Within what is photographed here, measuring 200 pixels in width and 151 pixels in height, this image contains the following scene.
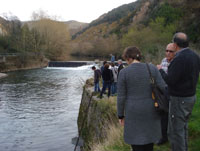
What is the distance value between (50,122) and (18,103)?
5443 millimetres

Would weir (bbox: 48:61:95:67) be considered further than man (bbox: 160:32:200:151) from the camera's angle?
Yes

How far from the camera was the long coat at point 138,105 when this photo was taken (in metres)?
2.49

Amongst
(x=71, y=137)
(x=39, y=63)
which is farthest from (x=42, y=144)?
(x=39, y=63)

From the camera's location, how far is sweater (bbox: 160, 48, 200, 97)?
2689 mm

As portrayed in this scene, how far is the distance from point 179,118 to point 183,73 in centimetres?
57

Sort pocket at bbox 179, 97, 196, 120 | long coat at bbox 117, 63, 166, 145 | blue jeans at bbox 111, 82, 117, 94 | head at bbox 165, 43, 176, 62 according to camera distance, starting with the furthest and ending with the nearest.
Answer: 1. blue jeans at bbox 111, 82, 117, 94
2. head at bbox 165, 43, 176, 62
3. pocket at bbox 179, 97, 196, 120
4. long coat at bbox 117, 63, 166, 145

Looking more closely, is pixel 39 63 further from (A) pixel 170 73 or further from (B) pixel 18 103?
(A) pixel 170 73

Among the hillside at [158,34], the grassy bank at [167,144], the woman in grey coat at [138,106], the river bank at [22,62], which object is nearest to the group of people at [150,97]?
the woman in grey coat at [138,106]

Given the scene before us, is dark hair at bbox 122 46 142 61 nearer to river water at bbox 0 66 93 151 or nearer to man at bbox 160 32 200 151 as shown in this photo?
man at bbox 160 32 200 151

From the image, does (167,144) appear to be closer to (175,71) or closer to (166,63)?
(166,63)

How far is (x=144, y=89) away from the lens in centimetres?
253

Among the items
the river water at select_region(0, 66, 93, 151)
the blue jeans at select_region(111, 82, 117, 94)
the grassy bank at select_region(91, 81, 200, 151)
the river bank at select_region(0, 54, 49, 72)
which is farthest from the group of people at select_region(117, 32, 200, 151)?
the river bank at select_region(0, 54, 49, 72)

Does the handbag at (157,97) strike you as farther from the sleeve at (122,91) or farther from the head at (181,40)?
the head at (181,40)

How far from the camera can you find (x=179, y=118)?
111 inches
